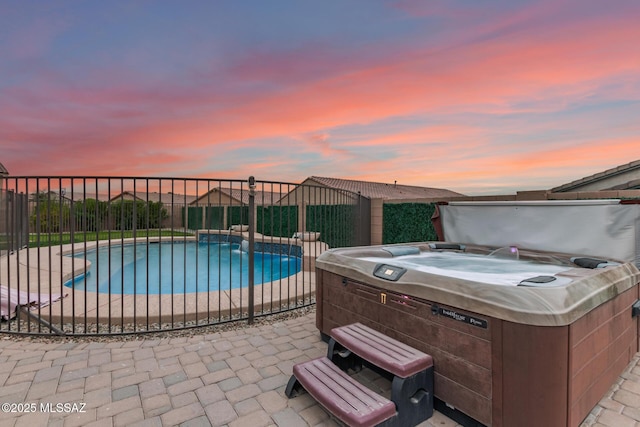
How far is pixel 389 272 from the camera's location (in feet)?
7.16

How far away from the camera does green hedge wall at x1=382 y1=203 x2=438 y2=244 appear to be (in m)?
6.47

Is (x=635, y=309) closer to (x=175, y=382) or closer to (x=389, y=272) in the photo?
(x=389, y=272)

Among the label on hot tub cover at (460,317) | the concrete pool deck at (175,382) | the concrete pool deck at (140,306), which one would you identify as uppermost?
the label on hot tub cover at (460,317)

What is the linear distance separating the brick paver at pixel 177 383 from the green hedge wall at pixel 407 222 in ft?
13.3

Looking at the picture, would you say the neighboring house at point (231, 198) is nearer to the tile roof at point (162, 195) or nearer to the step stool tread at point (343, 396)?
the tile roof at point (162, 195)

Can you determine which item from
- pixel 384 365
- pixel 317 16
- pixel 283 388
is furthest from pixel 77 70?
pixel 384 365

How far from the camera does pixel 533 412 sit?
1456mm

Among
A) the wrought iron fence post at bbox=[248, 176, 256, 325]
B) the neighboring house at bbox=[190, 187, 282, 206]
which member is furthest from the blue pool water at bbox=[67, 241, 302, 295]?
the wrought iron fence post at bbox=[248, 176, 256, 325]

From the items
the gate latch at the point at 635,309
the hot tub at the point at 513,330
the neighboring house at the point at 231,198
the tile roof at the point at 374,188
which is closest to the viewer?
the hot tub at the point at 513,330

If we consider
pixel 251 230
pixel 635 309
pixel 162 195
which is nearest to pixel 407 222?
pixel 251 230

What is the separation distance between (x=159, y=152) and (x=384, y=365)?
8.07 meters

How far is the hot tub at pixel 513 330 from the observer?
1.43 m

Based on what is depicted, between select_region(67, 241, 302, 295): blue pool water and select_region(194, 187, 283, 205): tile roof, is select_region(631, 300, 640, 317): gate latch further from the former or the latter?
select_region(67, 241, 302, 295): blue pool water

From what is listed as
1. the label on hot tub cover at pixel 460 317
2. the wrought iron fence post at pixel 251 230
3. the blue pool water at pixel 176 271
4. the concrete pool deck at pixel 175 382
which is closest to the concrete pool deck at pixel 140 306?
A: the wrought iron fence post at pixel 251 230
